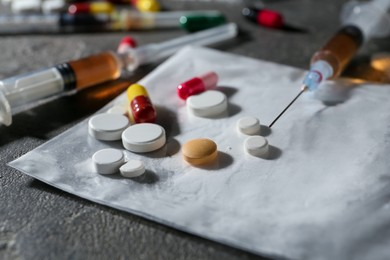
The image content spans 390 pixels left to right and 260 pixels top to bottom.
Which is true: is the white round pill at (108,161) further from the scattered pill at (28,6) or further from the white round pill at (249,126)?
the scattered pill at (28,6)

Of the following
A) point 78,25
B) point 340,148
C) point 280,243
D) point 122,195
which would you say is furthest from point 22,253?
point 78,25

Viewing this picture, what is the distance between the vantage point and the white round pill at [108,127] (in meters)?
0.60

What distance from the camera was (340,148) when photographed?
0.57m

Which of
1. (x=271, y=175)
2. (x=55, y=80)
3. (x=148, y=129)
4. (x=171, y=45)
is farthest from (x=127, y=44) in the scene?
(x=271, y=175)

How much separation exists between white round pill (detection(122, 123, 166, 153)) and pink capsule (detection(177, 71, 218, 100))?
0.09m

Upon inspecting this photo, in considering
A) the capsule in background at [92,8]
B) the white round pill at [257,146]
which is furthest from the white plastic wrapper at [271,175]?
the capsule in background at [92,8]

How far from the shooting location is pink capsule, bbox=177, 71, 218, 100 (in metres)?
A: 0.68

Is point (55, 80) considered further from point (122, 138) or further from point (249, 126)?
point (249, 126)

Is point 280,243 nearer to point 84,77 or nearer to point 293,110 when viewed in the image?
point 293,110

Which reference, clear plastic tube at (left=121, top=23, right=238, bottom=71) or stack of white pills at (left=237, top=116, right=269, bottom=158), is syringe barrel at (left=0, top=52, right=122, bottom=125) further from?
stack of white pills at (left=237, top=116, right=269, bottom=158)

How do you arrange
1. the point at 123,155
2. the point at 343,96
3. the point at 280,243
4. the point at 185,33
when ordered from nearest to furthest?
1. the point at 280,243
2. the point at 123,155
3. the point at 343,96
4. the point at 185,33

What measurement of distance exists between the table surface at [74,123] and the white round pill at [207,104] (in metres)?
0.13

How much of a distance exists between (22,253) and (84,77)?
0.31m

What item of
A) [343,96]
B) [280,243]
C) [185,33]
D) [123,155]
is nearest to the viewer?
[280,243]
